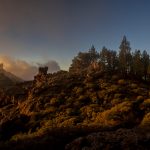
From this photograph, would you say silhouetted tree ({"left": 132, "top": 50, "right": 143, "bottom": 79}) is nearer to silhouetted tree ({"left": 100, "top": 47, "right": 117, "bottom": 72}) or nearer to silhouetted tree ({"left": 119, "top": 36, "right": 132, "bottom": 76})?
silhouetted tree ({"left": 119, "top": 36, "right": 132, "bottom": 76})

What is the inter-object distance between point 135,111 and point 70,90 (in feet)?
83.8

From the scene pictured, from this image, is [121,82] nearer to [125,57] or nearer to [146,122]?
[125,57]

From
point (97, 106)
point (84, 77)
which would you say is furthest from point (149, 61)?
point (97, 106)

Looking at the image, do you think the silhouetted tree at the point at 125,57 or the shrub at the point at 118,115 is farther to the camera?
the silhouetted tree at the point at 125,57

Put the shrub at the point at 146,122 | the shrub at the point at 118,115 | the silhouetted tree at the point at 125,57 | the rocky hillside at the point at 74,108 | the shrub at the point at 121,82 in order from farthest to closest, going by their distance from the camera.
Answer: the silhouetted tree at the point at 125,57, the shrub at the point at 121,82, the shrub at the point at 118,115, the rocky hillside at the point at 74,108, the shrub at the point at 146,122

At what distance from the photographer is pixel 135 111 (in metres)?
49.2

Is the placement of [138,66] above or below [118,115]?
above

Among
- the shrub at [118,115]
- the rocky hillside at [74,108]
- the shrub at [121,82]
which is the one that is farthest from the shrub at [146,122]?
the shrub at [121,82]

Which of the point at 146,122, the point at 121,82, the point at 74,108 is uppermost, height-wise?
the point at 121,82

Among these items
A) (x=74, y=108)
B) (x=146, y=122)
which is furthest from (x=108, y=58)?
(x=146, y=122)

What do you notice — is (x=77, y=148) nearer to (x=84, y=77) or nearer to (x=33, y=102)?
(x=33, y=102)

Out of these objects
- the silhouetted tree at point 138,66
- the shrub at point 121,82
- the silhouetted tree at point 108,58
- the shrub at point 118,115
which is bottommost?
the shrub at point 118,115

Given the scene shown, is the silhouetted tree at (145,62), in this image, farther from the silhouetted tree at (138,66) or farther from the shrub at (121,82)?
the shrub at (121,82)

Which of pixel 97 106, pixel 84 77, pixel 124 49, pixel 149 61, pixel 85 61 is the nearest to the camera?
pixel 97 106
